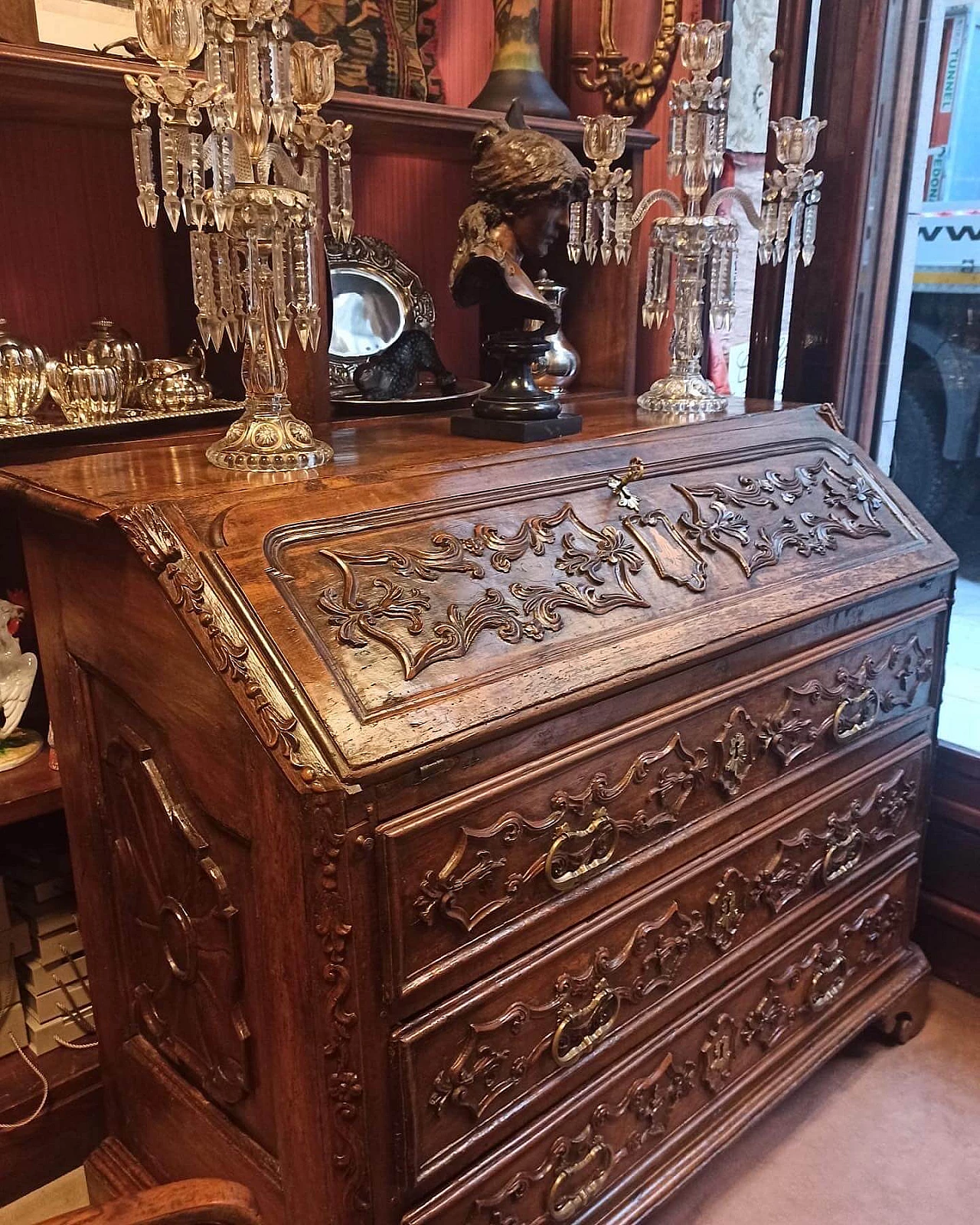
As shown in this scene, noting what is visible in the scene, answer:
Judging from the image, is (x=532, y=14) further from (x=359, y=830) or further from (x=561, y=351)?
(x=359, y=830)

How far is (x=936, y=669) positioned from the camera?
1.72m

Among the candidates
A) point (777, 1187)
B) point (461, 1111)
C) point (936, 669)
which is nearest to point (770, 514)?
point (936, 669)

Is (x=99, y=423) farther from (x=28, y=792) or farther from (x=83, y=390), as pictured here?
(x=28, y=792)

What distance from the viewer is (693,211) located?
1.72 m

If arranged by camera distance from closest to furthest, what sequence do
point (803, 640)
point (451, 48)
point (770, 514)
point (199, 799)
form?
point (199, 799), point (803, 640), point (770, 514), point (451, 48)

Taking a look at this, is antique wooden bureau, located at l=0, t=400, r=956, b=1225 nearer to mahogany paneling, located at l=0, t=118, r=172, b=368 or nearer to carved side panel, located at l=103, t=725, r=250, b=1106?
carved side panel, located at l=103, t=725, r=250, b=1106

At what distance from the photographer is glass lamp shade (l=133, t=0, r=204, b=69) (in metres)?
1.06

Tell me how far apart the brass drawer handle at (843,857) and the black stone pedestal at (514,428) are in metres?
0.80

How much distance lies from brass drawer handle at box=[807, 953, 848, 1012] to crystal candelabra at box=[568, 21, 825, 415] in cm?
Answer: 97

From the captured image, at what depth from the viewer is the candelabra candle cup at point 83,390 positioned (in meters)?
1.37

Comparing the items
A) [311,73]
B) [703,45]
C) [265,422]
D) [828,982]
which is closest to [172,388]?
[265,422]

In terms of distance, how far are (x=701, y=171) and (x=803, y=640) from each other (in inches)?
33.0

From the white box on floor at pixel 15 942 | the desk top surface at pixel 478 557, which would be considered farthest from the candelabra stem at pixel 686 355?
the white box on floor at pixel 15 942

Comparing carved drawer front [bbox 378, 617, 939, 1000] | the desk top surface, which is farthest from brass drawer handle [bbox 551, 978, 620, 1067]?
the desk top surface
